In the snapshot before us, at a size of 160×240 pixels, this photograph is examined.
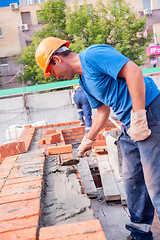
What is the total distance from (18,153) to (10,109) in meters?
8.69

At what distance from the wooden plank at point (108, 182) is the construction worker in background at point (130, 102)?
2.57ft

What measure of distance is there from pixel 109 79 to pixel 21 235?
1262 mm

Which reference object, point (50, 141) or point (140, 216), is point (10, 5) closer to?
point (50, 141)

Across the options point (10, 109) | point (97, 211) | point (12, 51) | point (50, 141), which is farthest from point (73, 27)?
point (97, 211)

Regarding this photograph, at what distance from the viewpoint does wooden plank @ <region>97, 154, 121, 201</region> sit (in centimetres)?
296

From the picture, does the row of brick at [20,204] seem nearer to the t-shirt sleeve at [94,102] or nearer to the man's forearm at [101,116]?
the man's forearm at [101,116]

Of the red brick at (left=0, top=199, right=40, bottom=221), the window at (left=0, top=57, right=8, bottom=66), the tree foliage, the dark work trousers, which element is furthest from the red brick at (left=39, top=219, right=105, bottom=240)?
the window at (left=0, top=57, right=8, bottom=66)

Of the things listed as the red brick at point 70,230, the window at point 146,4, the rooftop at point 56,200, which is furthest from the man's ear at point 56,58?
the window at point 146,4

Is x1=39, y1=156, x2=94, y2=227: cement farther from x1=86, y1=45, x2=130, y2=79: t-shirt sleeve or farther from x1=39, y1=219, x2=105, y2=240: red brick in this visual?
x1=86, y1=45, x2=130, y2=79: t-shirt sleeve

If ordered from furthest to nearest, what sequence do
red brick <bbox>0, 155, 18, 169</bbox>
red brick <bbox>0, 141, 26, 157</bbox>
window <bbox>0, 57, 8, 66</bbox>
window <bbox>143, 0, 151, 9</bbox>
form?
window <bbox>143, 0, 151, 9</bbox> → window <bbox>0, 57, 8, 66</bbox> → red brick <bbox>0, 141, 26, 157</bbox> → red brick <bbox>0, 155, 18, 169</bbox>

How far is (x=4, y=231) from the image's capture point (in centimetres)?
153

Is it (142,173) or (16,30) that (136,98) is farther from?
(16,30)

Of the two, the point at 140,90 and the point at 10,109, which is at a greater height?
the point at 140,90

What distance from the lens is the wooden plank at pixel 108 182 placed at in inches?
117
